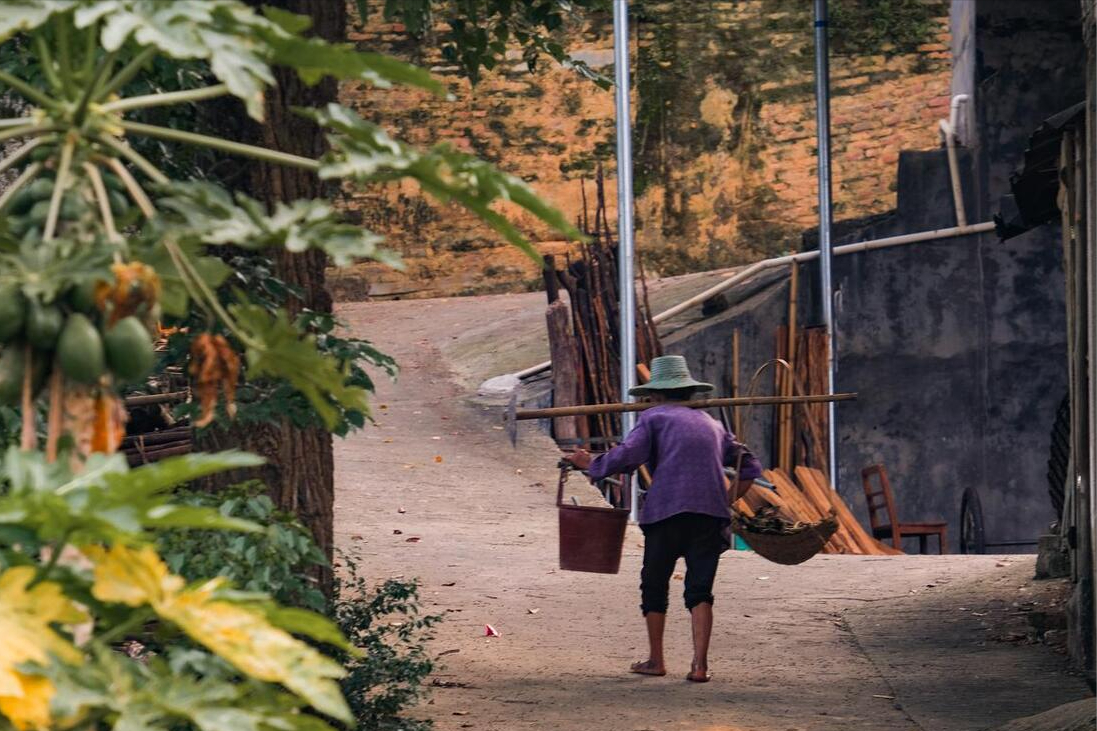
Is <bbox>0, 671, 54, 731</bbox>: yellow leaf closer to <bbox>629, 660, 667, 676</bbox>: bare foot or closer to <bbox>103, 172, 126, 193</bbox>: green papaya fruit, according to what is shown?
<bbox>103, 172, 126, 193</bbox>: green papaya fruit

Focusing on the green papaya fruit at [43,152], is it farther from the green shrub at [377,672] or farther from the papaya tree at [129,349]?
the green shrub at [377,672]

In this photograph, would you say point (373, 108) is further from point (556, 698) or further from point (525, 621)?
point (556, 698)

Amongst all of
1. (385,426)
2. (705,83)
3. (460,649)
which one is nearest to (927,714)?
(460,649)

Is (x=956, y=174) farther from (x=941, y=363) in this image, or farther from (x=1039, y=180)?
(x=1039, y=180)

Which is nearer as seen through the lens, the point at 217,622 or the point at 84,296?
the point at 217,622

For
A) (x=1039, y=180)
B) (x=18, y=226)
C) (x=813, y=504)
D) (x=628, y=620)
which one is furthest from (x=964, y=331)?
(x=18, y=226)

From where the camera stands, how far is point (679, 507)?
23.2 feet

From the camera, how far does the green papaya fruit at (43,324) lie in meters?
1.89

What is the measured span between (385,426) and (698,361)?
9.36 ft

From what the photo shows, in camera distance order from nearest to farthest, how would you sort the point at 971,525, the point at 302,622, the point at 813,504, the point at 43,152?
the point at 302,622
the point at 43,152
the point at 813,504
the point at 971,525

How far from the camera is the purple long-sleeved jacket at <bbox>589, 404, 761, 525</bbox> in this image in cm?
709

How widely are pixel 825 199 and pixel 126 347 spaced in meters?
12.6

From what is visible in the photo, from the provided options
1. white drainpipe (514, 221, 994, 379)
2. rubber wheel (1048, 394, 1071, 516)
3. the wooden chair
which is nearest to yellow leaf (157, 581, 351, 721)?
rubber wheel (1048, 394, 1071, 516)

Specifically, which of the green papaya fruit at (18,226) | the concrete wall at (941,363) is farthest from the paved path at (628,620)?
the green papaya fruit at (18,226)
